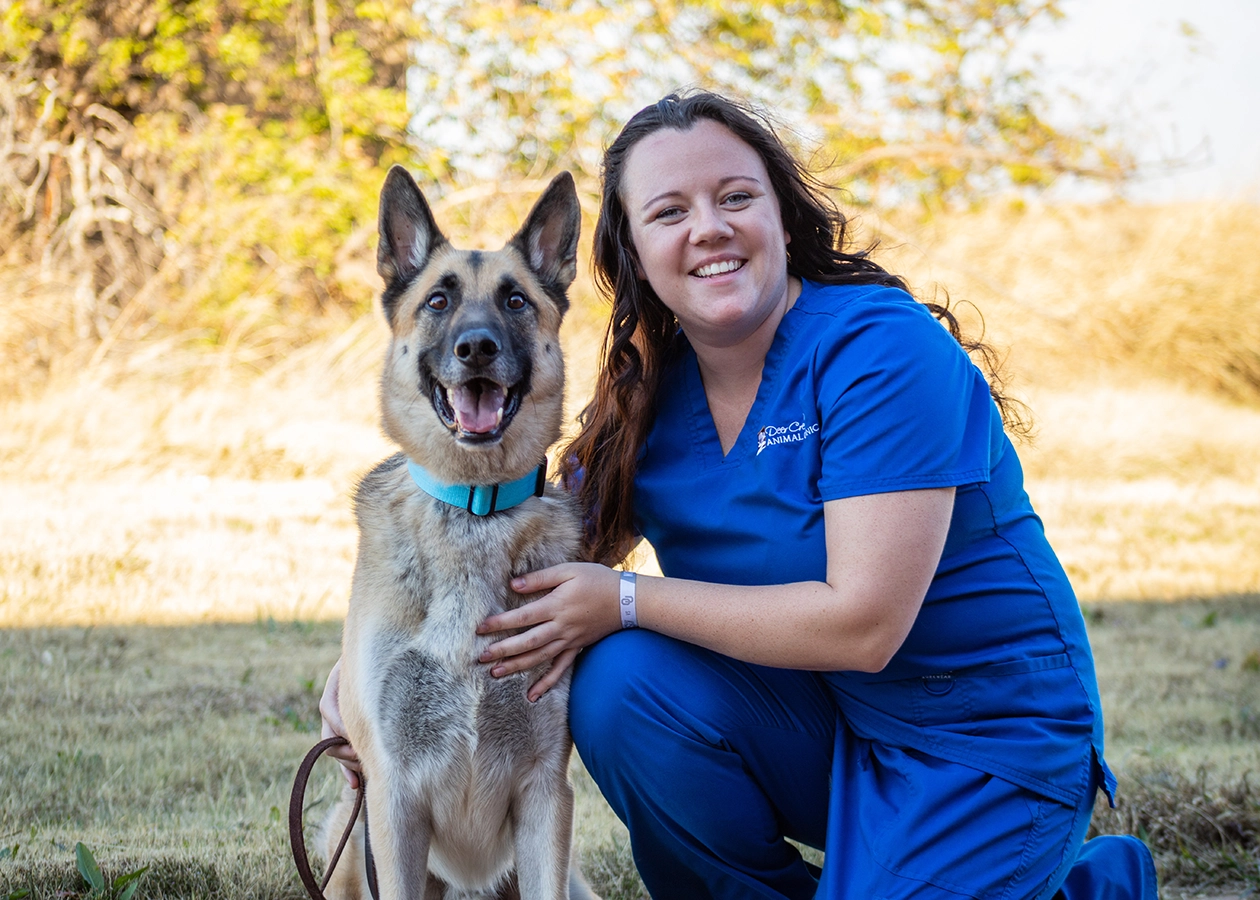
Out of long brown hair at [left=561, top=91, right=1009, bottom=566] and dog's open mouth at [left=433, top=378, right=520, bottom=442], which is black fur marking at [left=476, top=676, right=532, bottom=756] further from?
dog's open mouth at [left=433, top=378, right=520, bottom=442]

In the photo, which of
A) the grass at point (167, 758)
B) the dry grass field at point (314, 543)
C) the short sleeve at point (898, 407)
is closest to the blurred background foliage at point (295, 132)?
the dry grass field at point (314, 543)

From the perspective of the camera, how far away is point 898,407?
179 centimetres

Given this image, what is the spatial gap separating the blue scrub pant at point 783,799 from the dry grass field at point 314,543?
0.50 meters

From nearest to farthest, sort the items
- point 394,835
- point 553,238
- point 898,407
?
point 898,407
point 394,835
point 553,238

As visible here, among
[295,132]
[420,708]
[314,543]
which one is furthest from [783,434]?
[295,132]

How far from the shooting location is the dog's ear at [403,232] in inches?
90.9

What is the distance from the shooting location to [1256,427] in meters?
8.84

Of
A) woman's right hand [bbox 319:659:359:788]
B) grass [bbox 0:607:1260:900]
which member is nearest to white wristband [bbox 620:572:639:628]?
woman's right hand [bbox 319:659:359:788]

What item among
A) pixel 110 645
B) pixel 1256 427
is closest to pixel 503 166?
pixel 110 645

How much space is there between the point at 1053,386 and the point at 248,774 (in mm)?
8276

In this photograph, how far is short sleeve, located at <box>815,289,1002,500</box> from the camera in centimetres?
176

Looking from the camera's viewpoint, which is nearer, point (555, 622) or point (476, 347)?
point (555, 622)

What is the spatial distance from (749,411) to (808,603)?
460mm

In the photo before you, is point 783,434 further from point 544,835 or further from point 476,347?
point 544,835
